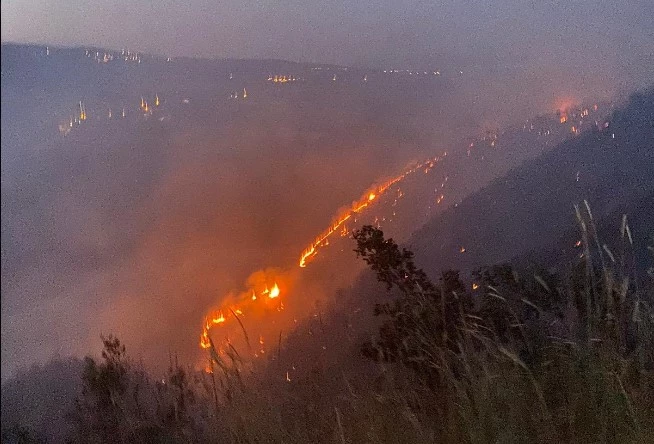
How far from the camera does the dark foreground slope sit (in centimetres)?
381

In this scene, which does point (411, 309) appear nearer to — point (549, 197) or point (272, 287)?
point (272, 287)

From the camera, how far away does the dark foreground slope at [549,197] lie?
381 centimetres

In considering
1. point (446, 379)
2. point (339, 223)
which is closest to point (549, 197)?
point (339, 223)

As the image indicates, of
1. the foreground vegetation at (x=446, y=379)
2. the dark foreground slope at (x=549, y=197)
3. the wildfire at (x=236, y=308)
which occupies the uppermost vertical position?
the dark foreground slope at (x=549, y=197)

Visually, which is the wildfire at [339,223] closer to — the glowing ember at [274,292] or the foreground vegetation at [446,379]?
the glowing ember at [274,292]

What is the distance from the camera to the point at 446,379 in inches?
111

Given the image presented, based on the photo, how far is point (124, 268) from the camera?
3.48 m

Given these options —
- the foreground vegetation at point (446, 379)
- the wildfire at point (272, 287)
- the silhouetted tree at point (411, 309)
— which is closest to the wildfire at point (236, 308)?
the wildfire at point (272, 287)

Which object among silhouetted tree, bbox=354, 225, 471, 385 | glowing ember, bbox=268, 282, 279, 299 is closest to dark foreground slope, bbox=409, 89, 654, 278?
silhouetted tree, bbox=354, 225, 471, 385

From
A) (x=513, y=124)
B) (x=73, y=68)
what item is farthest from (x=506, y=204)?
(x=73, y=68)

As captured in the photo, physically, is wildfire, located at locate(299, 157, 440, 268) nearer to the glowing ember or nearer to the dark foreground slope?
the glowing ember

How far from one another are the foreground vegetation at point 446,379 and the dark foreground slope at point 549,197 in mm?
368

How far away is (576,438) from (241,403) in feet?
4.47

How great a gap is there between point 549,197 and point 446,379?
169 centimetres
